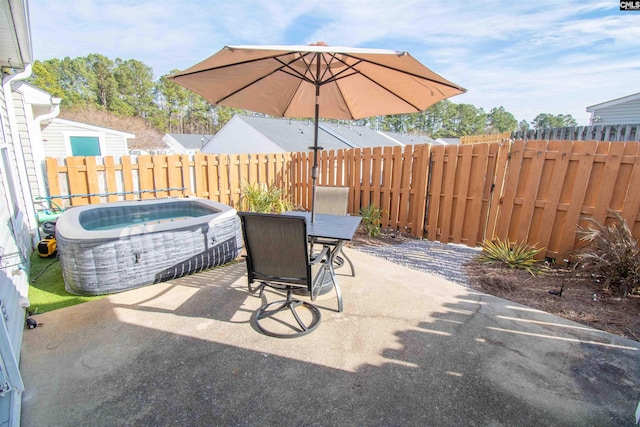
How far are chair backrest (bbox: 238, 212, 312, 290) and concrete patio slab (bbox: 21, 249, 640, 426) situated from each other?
535 millimetres

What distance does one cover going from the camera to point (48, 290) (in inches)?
126

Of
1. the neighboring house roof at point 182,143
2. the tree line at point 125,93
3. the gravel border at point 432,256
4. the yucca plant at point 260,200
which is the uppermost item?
the tree line at point 125,93

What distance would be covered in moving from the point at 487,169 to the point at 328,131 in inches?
682

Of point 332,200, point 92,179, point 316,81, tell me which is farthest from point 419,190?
point 92,179

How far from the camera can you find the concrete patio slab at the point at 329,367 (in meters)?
1.70

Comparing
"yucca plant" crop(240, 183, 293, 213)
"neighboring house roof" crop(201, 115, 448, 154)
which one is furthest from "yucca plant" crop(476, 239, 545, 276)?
"neighboring house roof" crop(201, 115, 448, 154)

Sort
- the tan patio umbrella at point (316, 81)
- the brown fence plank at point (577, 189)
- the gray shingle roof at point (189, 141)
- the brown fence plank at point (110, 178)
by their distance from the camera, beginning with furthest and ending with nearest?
1. the gray shingle roof at point (189, 141)
2. the brown fence plank at point (110, 178)
3. the brown fence plank at point (577, 189)
4. the tan patio umbrella at point (316, 81)

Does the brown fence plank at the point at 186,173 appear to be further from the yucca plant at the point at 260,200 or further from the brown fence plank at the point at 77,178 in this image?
the brown fence plank at the point at 77,178

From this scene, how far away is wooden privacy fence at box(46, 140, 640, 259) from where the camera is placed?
11.7 ft

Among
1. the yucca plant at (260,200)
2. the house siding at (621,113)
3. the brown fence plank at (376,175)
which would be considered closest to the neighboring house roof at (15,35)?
the yucca plant at (260,200)

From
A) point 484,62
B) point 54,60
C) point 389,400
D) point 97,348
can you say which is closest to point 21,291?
point 97,348

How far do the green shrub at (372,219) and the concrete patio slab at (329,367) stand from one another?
8.10 feet

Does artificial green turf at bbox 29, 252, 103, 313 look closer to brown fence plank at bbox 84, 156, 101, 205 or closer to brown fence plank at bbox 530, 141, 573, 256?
brown fence plank at bbox 84, 156, 101, 205

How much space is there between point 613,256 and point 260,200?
5.57 meters
